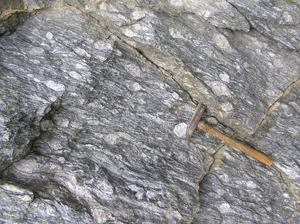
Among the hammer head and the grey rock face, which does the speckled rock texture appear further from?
the hammer head

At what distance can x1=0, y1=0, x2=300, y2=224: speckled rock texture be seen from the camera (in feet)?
10.3

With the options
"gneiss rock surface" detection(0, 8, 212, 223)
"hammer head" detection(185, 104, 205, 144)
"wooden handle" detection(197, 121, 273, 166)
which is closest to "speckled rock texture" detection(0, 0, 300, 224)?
"gneiss rock surface" detection(0, 8, 212, 223)

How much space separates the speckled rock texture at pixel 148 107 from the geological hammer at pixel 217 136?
0.51 ft

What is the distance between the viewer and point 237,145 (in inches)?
148

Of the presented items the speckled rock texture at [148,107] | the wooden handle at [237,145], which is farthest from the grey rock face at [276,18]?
the wooden handle at [237,145]

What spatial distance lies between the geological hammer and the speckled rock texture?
16 cm

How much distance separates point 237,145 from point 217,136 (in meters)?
0.39

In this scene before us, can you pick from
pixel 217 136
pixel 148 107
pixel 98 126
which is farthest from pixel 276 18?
pixel 98 126

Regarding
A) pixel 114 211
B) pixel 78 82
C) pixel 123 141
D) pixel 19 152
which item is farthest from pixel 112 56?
pixel 114 211

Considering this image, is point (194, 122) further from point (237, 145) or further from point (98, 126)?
point (98, 126)

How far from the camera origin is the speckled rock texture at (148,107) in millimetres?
3125

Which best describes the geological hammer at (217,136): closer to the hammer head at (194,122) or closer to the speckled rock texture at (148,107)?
the hammer head at (194,122)

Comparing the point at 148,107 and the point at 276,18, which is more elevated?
the point at 276,18

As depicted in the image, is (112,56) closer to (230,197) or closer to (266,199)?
(230,197)
